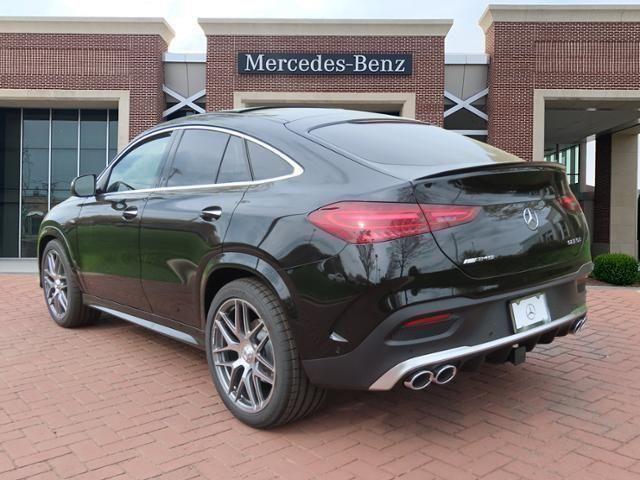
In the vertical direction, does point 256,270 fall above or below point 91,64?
below

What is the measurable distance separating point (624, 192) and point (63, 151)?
2067cm

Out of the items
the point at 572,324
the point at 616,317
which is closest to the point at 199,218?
the point at 572,324

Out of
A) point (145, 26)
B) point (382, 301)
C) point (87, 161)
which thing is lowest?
point (382, 301)

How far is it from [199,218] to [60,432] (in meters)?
1.40

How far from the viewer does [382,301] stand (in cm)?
250

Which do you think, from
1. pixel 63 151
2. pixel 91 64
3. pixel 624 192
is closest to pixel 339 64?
pixel 91 64

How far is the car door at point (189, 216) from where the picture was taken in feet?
10.8

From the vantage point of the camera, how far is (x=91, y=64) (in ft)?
54.2

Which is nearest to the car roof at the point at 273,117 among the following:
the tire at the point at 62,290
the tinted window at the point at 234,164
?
the tinted window at the point at 234,164

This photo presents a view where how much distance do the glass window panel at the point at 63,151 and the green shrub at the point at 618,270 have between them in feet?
50.5

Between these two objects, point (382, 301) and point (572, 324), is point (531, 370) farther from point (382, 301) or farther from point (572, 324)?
point (382, 301)

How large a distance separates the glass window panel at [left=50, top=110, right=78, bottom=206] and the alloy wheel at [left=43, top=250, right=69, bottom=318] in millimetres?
13789

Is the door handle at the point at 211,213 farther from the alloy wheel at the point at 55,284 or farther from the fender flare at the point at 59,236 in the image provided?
the alloy wheel at the point at 55,284

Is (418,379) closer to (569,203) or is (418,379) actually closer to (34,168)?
(569,203)
